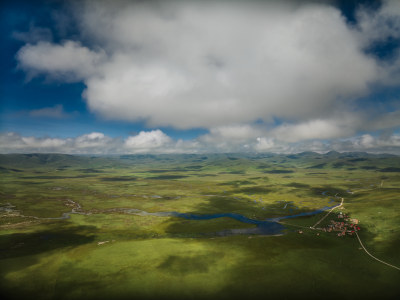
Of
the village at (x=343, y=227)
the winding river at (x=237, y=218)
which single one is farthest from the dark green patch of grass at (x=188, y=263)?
the village at (x=343, y=227)

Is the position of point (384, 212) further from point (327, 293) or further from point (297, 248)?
point (327, 293)

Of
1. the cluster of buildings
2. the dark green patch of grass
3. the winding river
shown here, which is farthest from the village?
the dark green patch of grass

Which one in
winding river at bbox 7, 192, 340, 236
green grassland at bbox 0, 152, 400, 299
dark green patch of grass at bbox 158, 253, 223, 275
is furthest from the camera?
winding river at bbox 7, 192, 340, 236

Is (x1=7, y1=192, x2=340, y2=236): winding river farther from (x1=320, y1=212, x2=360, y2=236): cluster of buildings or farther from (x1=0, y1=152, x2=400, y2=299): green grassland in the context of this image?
(x1=320, y1=212, x2=360, y2=236): cluster of buildings

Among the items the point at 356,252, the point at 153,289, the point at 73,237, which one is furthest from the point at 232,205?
the point at 153,289

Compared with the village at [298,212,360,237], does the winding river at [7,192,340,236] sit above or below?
below

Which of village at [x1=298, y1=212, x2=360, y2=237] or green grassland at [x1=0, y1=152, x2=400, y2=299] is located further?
village at [x1=298, y1=212, x2=360, y2=237]

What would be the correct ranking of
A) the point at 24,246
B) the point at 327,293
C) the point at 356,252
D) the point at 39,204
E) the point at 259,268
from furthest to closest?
1. the point at 39,204
2. the point at 24,246
3. the point at 356,252
4. the point at 259,268
5. the point at 327,293

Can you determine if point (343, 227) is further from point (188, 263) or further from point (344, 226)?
point (188, 263)

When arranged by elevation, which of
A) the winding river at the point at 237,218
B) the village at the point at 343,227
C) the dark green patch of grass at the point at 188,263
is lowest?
the winding river at the point at 237,218

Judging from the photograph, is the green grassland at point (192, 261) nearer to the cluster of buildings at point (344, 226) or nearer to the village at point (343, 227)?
the village at point (343, 227)

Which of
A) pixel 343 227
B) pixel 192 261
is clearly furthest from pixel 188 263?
pixel 343 227
